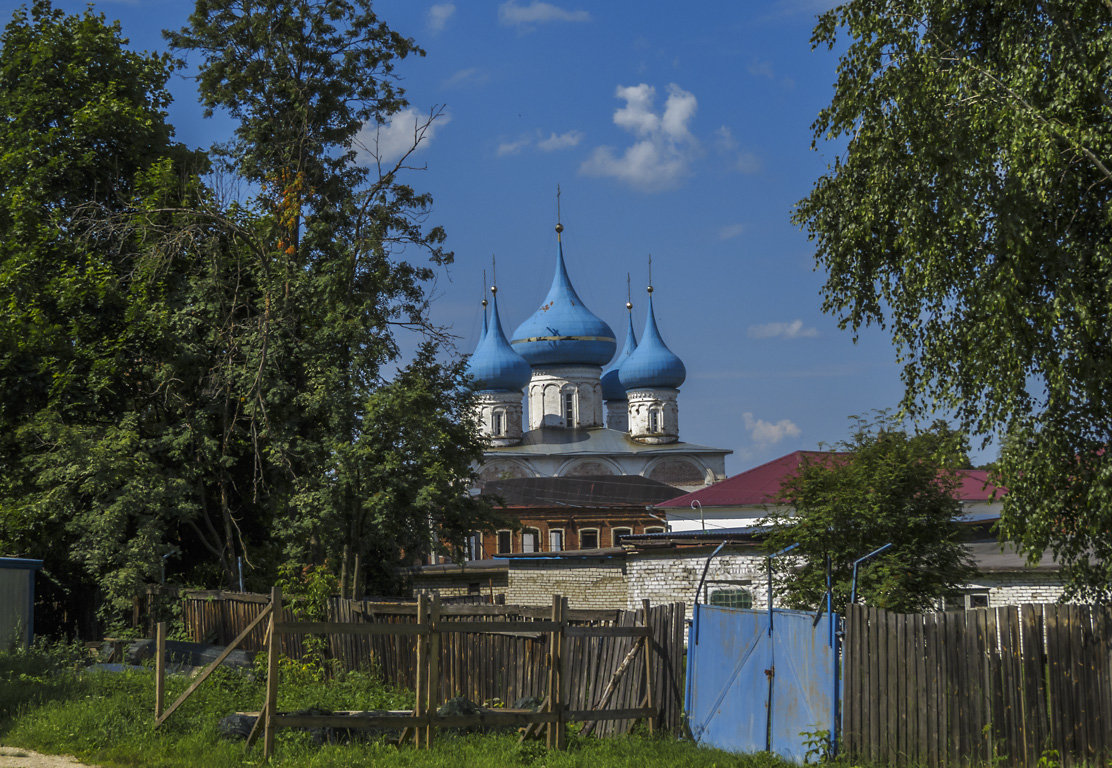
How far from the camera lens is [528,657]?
514 inches

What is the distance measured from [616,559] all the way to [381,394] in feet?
31.0

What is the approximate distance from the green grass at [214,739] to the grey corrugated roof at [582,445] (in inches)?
2277

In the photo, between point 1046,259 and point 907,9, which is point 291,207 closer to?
point 907,9

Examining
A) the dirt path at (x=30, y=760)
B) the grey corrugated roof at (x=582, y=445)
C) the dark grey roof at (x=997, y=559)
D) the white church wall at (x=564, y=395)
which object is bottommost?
the dirt path at (x=30, y=760)

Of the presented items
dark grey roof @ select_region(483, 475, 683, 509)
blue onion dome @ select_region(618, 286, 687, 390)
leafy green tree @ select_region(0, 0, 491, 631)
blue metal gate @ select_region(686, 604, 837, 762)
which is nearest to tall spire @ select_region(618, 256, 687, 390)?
blue onion dome @ select_region(618, 286, 687, 390)

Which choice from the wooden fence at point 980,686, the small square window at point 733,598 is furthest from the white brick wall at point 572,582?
the wooden fence at point 980,686

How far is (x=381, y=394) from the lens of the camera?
2008 centimetres

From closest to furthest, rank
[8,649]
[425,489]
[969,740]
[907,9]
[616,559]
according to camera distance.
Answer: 1. [969,740]
2. [907,9]
3. [8,649]
4. [425,489]
5. [616,559]

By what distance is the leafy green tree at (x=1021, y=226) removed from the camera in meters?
10.2

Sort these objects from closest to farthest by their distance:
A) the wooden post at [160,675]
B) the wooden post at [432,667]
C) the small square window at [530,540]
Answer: the wooden post at [432,667] < the wooden post at [160,675] < the small square window at [530,540]

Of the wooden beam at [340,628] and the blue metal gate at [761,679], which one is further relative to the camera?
the blue metal gate at [761,679]

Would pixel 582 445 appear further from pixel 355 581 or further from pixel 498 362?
pixel 355 581

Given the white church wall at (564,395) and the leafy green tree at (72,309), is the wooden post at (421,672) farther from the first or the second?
the white church wall at (564,395)

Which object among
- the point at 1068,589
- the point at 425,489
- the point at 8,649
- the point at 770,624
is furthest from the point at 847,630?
the point at 8,649
